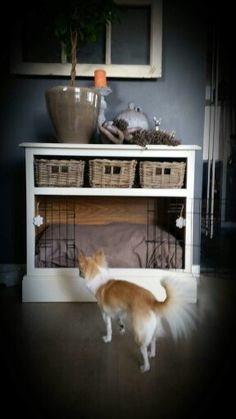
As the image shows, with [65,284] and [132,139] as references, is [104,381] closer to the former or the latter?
[65,284]

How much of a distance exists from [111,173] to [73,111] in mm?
217

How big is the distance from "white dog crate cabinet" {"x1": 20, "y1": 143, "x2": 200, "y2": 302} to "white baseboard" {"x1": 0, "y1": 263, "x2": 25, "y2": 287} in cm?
18

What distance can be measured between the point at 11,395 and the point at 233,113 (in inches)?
13.6

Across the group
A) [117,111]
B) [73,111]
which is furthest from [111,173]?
[117,111]

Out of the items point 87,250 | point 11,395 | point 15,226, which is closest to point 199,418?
point 11,395

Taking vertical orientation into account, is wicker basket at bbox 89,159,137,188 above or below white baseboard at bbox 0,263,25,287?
above

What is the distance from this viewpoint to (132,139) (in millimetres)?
1053

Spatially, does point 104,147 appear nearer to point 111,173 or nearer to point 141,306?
point 111,173

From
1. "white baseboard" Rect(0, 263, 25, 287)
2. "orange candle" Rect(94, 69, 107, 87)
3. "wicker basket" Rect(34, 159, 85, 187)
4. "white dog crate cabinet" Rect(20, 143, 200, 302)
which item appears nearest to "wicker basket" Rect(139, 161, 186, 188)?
"white dog crate cabinet" Rect(20, 143, 200, 302)

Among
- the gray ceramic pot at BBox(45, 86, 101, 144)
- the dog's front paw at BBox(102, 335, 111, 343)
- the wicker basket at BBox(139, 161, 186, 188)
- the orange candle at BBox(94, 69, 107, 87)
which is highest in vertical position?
the orange candle at BBox(94, 69, 107, 87)

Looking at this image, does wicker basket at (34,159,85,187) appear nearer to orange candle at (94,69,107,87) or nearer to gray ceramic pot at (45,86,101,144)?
gray ceramic pot at (45,86,101,144)

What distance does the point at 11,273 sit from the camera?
126 centimetres

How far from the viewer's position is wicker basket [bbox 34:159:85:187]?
1042 millimetres

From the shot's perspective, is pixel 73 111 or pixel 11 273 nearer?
pixel 73 111
